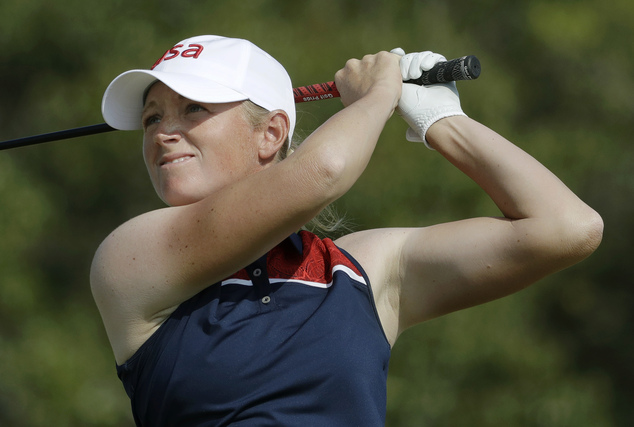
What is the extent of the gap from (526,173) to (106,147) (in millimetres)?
4169

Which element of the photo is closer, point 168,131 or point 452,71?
point 168,131

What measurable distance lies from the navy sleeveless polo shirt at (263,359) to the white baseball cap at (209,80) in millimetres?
344

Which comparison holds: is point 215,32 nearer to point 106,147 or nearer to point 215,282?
point 106,147

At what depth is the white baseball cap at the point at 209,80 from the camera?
5.59 feet

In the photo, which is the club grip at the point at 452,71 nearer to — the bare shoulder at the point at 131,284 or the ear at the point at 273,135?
the ear at the point at 273,135

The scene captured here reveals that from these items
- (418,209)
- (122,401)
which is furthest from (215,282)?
(122,401)

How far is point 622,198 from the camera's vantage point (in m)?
5.35

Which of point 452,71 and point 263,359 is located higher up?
point 452,71

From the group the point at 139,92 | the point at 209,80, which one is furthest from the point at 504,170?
the point at 139,92

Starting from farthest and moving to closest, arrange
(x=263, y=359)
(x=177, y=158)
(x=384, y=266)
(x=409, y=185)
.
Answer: (x=409, y=185) → (x=384, y=266) → (x=177, y=158) → (x=263, y=359)

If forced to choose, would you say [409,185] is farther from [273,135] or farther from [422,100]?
[273,135]

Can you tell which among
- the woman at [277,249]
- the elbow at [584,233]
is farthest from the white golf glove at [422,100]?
the elbow at [584,233]

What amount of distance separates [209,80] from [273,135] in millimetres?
186

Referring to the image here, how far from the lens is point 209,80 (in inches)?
68.1
